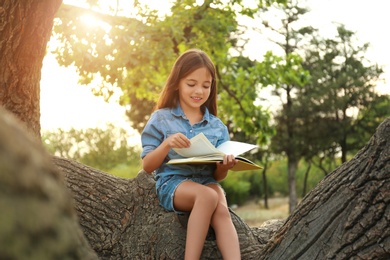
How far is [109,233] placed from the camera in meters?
4.22

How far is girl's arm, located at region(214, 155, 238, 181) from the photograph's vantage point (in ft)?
11.7

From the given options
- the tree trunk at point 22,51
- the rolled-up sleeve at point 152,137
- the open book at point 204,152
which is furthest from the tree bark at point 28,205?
the tree trunk at point 22,51

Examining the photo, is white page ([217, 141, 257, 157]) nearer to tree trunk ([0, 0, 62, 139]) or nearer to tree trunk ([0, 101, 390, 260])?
tree trunk ([0, 101, 390, 260])

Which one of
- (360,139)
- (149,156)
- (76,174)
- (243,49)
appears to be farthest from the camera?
(360,139)

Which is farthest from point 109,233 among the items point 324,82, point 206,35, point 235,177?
point 235,177

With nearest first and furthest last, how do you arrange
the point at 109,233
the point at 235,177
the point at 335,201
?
the point at 335,201 → the point at 109,233 → the point at 235,177

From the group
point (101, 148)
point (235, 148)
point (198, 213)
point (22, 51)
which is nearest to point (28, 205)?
point (198, 213)

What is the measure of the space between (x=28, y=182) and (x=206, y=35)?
10356 millimetres

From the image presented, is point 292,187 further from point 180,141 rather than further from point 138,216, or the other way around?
point 180,141

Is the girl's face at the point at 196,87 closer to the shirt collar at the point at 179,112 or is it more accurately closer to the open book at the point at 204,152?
the shirt collar at the point at 179,112

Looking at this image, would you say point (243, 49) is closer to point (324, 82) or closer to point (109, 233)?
point (324, 82)

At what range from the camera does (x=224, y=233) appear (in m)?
3.61

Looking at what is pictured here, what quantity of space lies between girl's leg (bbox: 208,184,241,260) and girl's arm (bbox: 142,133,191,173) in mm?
Answer: 417

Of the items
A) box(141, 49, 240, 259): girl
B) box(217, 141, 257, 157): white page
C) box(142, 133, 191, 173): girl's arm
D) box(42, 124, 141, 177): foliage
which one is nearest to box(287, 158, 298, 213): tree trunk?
box(42, 124, 141, 177): foliage
